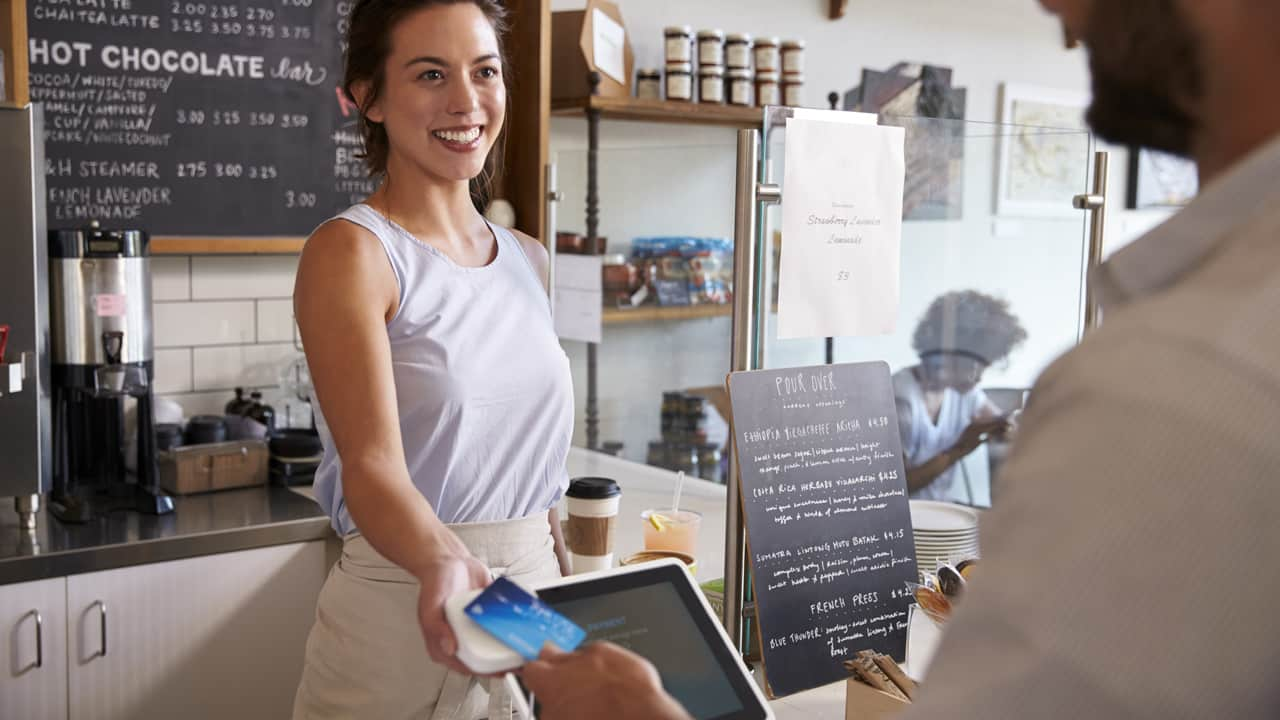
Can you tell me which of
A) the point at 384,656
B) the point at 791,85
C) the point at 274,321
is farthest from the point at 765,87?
the point at 384,656

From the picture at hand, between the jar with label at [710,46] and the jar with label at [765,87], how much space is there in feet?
0.57

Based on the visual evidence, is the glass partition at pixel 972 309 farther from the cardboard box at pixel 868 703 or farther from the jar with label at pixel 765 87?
the cardboard box at pixel 868 703

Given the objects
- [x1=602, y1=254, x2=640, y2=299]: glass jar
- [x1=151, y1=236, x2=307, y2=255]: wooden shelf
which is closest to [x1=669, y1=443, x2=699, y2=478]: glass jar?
[x1=602, y1=254, x2=640, y2=299]: glass jar

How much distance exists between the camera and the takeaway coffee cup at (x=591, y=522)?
1677 mm

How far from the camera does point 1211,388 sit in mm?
473

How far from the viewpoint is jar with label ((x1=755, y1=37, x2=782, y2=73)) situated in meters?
3.87

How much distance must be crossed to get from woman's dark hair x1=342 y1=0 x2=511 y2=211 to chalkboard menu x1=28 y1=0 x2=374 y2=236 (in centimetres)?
145

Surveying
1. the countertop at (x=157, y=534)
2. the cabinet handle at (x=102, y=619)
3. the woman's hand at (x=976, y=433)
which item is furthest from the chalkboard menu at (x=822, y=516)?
the woman's hand at (x=976, y=433)

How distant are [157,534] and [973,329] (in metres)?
2.24

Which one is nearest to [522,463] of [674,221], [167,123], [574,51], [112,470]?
[112,470]

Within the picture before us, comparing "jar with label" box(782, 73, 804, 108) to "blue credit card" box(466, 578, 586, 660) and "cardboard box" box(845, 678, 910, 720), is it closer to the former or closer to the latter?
"cardboard box" box(845, 678, 910, 720)

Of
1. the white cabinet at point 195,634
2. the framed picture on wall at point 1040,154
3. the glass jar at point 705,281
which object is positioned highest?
the framed picture on wall at point 1040,154

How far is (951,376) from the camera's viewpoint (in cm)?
340

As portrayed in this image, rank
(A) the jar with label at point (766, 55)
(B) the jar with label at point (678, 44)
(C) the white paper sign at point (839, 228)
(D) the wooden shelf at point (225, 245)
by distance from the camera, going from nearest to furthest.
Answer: (C) the white paper sign at point (839, 228)
(D) the wooden shelf at point (225, 245)
(B) the jar with label at point (678, 44)
(A) the jar with label at point (766, 55)
